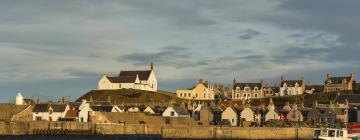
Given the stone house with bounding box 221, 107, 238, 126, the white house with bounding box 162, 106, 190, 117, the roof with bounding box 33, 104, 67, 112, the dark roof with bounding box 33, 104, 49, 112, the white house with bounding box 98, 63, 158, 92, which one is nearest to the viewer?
the dark roof with bounding box 33, 104, 49, 112

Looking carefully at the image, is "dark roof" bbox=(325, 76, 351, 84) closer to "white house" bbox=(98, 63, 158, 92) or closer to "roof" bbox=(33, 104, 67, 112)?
"white house" bbox=(98, 63, 158, 92)

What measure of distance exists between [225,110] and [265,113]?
8.25 m

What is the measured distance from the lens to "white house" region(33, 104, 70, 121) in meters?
120

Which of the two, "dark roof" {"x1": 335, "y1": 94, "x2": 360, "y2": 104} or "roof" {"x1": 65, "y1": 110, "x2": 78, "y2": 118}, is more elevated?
"dark roof" {"x1": 335, "y1": 94, "x2": 360, "y2": 104}

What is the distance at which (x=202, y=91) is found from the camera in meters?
178

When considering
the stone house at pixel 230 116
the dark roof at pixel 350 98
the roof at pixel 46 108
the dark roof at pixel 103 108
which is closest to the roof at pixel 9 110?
the roof at pixel 46 108

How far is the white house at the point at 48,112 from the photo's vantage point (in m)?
120

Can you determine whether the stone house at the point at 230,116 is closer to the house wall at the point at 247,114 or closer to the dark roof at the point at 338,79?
the house wall at the point at 247,114

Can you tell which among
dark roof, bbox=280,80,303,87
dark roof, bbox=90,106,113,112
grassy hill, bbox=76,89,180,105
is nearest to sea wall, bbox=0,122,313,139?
dark roof, bbox=90,106,113,112

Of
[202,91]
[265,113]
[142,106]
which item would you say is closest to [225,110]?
[265,113]

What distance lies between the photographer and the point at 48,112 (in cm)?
12031

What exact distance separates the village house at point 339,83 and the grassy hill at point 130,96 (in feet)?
134

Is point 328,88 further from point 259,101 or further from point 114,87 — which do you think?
point 114,87

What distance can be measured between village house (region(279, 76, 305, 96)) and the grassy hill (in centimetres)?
2937
